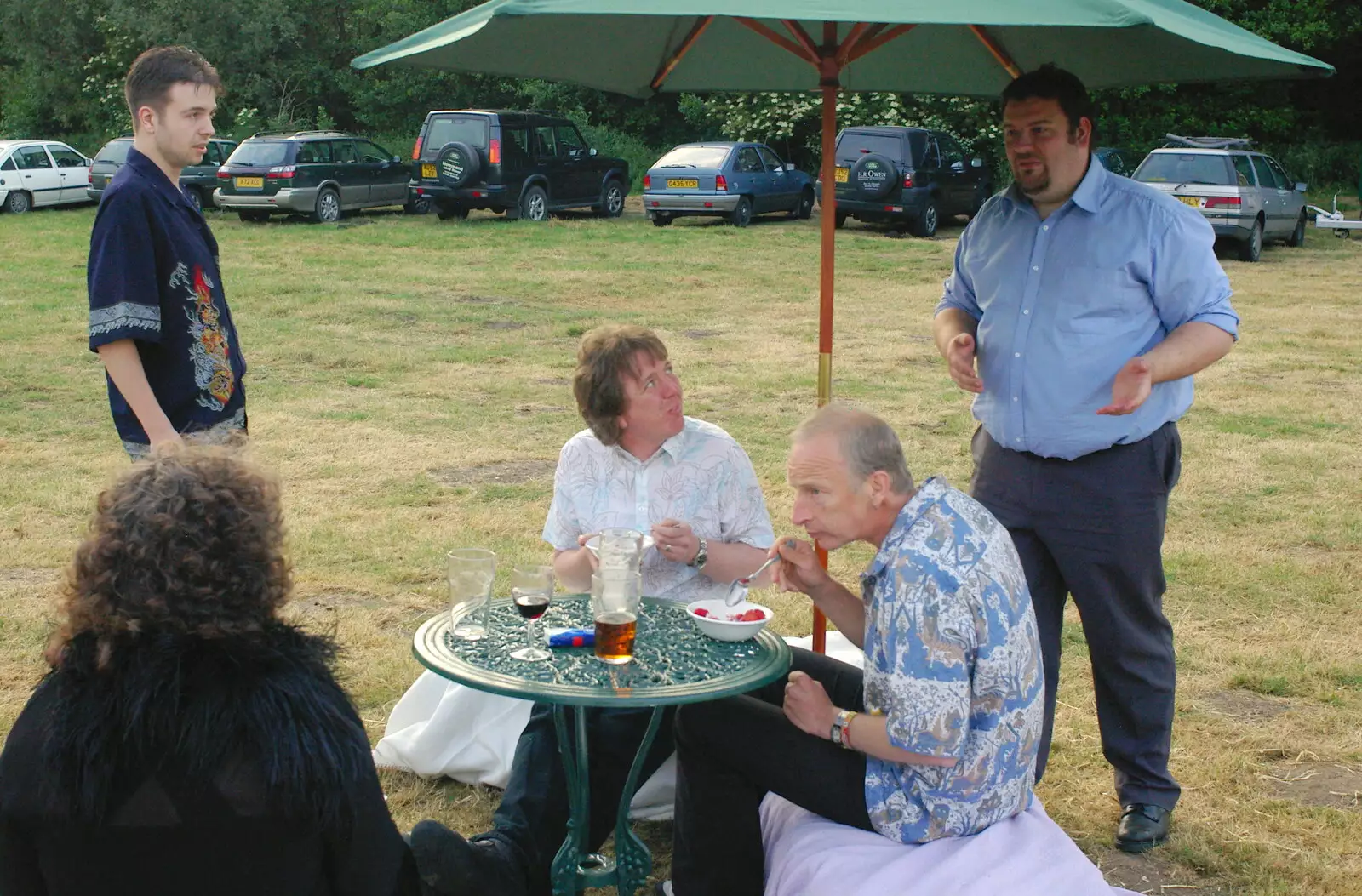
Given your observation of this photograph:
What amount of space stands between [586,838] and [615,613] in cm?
64

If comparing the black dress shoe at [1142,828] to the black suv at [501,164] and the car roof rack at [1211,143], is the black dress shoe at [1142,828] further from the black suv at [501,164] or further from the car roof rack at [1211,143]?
the car roof rack at [1211,143]

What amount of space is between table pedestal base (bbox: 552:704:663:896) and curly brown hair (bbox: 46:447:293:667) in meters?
0.99

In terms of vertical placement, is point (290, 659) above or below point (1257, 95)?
below

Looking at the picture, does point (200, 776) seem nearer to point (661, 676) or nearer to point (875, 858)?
point (661, 676)

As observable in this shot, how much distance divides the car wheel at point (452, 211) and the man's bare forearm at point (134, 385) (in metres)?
15.9

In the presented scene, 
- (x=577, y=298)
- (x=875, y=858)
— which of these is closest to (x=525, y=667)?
(x=875, y=858)

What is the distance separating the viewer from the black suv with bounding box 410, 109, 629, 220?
18219mm

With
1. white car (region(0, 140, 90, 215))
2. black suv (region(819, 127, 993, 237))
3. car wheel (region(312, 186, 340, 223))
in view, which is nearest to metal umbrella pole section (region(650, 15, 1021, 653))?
black suv (region(819, 127, 993, 237))

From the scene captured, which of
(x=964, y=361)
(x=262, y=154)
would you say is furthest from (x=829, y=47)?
(x=262, y=154)

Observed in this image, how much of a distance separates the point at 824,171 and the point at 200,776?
2.44 m

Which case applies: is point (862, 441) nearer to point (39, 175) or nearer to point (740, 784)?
point (740, 784)

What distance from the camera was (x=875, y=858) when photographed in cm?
236

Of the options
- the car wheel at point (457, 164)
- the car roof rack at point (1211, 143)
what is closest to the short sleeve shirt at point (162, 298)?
the car wheel at point (457, 164)

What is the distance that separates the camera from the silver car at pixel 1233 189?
1625cm
